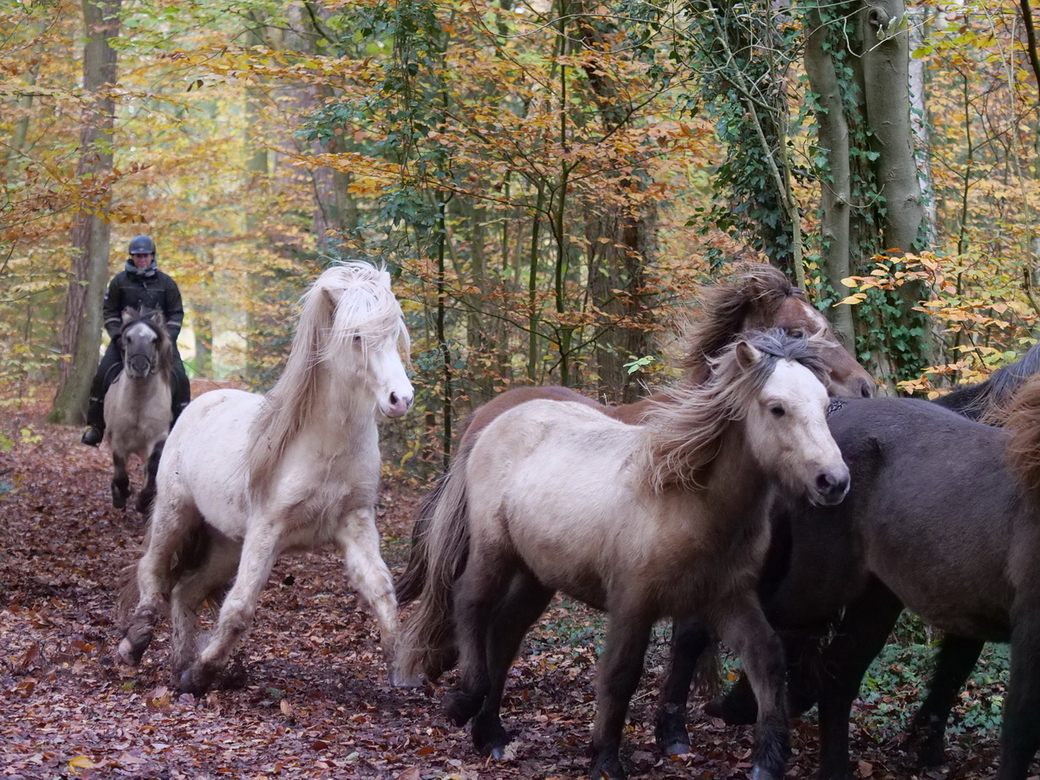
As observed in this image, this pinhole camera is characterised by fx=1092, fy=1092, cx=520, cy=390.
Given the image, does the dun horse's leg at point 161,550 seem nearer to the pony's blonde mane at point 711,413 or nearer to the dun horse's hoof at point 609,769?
the dun horse's hoof at point 609,769

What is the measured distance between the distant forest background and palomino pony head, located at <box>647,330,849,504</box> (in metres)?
0.78

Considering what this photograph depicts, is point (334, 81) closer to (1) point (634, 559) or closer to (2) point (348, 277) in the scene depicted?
(2) point (348, 277)

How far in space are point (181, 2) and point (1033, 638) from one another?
13.6 meters

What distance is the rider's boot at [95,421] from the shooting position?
1440 centimetres

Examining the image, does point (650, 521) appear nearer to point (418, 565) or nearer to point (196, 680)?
point (418, 565)

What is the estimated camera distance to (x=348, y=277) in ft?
22.3

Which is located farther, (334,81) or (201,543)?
(334,81)

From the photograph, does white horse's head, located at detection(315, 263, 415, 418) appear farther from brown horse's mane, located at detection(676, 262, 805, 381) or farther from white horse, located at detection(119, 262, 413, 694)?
brown horse's mane, located at detection(676, 262, 805, 381)

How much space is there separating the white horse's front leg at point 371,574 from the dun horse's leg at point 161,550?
64.0 inches

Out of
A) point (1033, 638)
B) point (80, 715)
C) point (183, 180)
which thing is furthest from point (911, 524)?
point (183, 180)

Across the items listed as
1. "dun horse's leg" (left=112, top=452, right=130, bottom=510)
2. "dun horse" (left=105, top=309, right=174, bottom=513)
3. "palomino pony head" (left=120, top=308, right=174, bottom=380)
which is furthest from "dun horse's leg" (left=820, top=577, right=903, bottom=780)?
"dun horse's leg" (left=112, top=452, right=130, bottom=510)

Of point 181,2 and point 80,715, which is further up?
point 181,2

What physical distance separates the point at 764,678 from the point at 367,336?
2.99 meters

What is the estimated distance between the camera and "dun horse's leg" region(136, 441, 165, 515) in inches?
500
